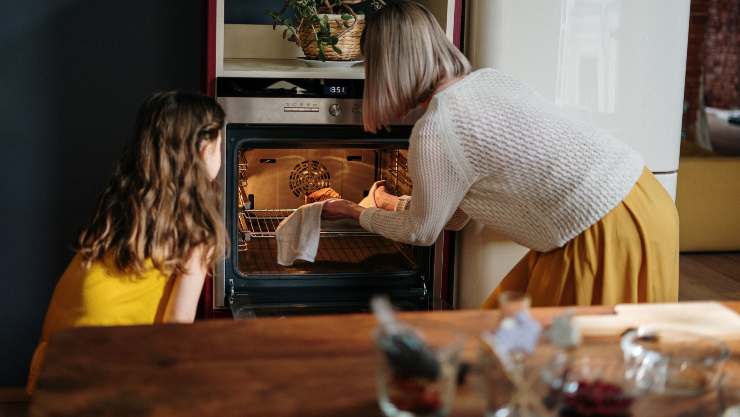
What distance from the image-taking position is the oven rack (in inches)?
118

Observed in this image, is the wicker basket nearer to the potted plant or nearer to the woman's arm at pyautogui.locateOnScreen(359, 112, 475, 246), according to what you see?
the potted plant

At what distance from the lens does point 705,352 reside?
4.83 feet

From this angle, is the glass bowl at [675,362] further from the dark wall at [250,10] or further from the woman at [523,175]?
the dark wall at [250,10]

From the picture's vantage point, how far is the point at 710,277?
5027 millimetres

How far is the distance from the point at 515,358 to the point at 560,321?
10 centimetres

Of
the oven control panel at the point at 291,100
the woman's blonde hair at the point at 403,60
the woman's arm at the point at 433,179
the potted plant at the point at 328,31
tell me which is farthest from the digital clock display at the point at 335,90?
the woman's arm at the point at 433,179

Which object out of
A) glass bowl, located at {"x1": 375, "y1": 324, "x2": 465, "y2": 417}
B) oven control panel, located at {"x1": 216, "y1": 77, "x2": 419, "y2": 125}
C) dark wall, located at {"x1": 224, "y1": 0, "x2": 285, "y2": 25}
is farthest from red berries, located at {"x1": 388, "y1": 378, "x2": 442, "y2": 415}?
dark wall, located at {"x1": 224, "y1": 0, "x2": 285, "y2": 25}

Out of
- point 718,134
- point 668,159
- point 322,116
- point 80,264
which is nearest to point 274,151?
point 322,116

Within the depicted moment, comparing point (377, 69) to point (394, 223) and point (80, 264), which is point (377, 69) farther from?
point (80, 264)

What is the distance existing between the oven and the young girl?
0.54 meters

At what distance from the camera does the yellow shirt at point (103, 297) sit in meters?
2.07

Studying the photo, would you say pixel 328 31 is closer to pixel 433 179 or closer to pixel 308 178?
pixel 308 178

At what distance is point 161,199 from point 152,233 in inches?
3.0

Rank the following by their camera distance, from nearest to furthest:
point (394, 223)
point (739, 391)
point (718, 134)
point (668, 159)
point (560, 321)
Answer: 1. point (560, 321)
2. point (739, 391)
3. point (394, 223)
4. point (668, 159)
5. point (718, 134)
